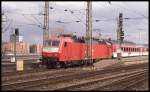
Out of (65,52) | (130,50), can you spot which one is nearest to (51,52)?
(65,52)

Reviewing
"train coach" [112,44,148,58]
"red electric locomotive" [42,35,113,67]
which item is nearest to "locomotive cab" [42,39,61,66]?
"red electric locomotive" [42,35,113,67]

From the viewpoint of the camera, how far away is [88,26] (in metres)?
42.0

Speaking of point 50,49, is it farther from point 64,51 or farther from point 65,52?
point 65,52

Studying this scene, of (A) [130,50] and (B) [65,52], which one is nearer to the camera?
(B) [65,52]

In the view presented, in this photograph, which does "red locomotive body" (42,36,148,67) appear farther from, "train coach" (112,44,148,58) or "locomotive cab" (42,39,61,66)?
"train coach" (112,44,148,58)

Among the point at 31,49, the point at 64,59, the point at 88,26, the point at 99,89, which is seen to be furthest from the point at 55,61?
the point at 31,49

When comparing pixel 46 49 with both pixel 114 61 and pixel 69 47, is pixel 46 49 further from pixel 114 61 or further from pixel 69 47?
pixel 114 61

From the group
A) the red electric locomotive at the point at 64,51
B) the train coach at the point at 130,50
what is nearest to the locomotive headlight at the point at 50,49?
the red electric locomotive at the point at 64,51

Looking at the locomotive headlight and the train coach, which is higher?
the locomotive headlight

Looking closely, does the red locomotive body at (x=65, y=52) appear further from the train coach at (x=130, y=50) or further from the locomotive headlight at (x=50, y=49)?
the train coach at (x=130, y=50)

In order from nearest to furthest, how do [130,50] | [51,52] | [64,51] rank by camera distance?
1. [51,52]
2. [64,51]
3. [130,50]

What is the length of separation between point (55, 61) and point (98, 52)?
41.7ft

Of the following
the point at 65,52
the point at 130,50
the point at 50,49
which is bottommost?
the point at 130,50

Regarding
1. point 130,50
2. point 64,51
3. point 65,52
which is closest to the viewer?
point 64,51
